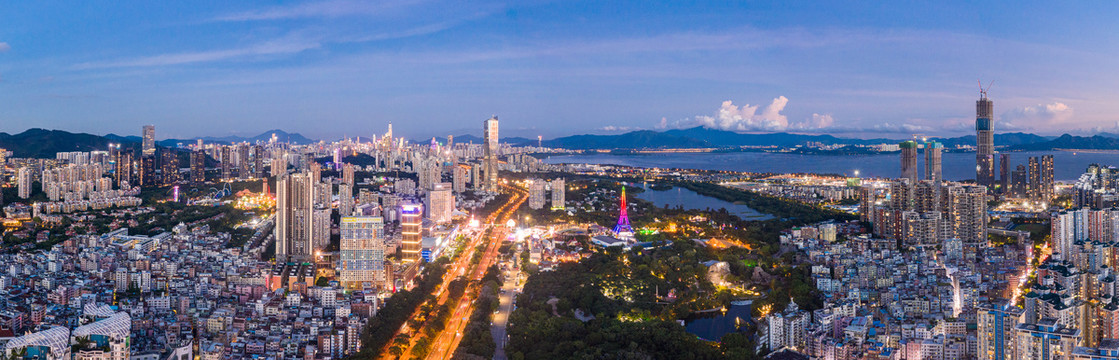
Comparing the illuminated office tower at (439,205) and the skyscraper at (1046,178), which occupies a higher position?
the skyscraper at (1046,178)

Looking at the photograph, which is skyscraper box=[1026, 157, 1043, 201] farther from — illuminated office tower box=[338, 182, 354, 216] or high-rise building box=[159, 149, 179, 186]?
high-rise building box=[159, 149, 179, 186]

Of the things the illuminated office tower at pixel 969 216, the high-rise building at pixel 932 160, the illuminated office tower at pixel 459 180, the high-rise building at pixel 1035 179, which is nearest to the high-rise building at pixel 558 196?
the illuminated office tower at pixel 459 180

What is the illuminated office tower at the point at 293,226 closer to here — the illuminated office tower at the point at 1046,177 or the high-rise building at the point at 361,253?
the high-rise building at the point at 361,253

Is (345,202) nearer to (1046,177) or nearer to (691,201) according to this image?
(691,201)

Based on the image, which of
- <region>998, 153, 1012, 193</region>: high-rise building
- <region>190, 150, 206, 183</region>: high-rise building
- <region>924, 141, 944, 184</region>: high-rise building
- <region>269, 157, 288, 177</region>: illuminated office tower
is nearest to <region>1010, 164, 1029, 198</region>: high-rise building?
<region>998, 153, 1012, 193</region>: high-rise building

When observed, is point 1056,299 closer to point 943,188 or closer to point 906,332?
point 906,332
